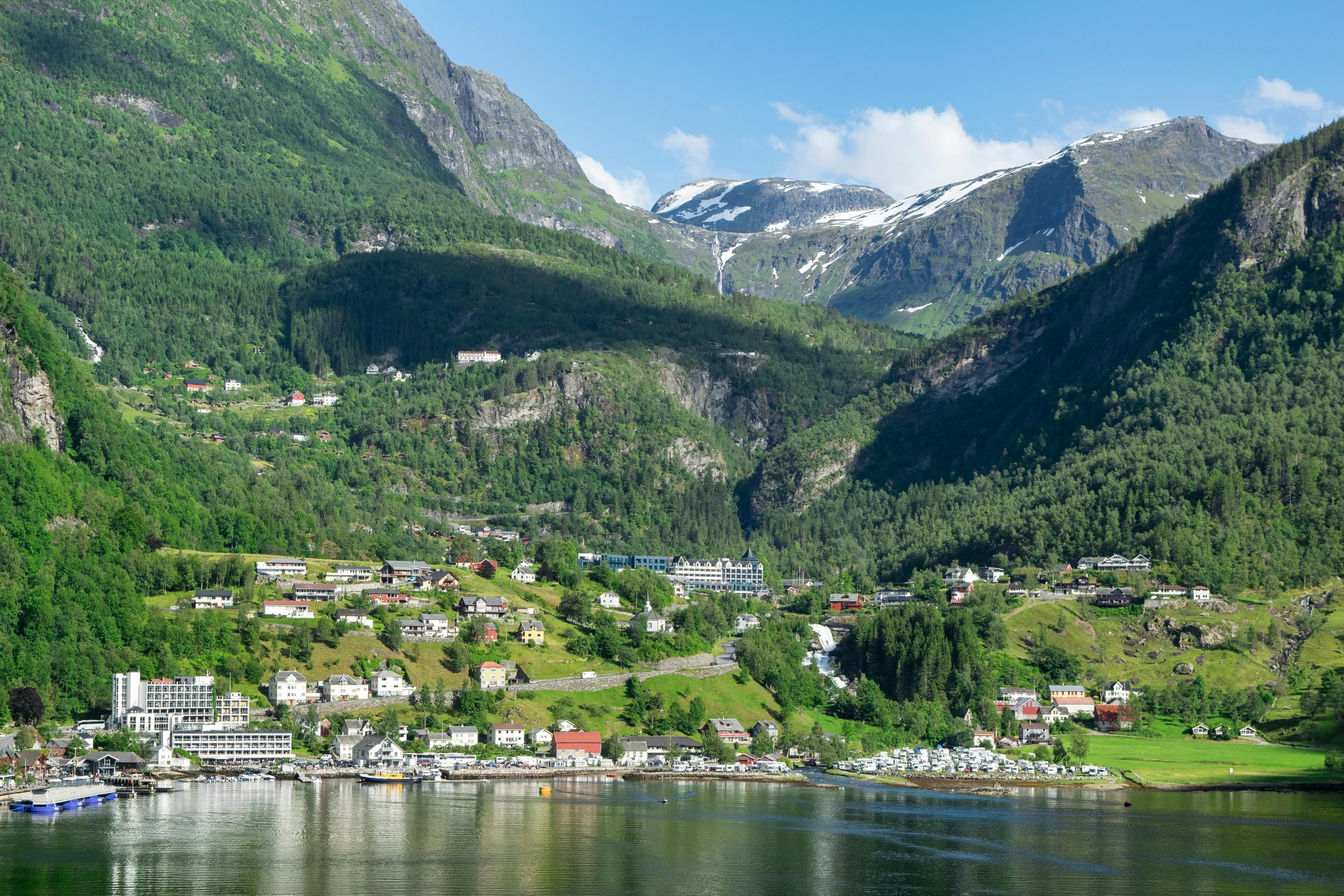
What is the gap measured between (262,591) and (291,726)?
33747 millimetres

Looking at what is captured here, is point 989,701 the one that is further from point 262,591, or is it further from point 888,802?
point 262,591

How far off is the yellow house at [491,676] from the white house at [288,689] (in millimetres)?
19501

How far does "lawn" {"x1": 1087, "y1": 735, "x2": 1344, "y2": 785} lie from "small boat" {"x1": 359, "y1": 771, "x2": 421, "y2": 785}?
73.5 meters

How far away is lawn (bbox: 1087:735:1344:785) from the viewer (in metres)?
167

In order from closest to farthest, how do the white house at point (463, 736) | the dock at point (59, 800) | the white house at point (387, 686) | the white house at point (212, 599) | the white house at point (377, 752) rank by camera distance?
1. the dock at point (59, 800)
2. the white house at point (377, 752)
3. the white house at point (463, 736)
4. the white house at point (387, 686)
5. the white house at point (212, 599)

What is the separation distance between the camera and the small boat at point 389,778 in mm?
155625

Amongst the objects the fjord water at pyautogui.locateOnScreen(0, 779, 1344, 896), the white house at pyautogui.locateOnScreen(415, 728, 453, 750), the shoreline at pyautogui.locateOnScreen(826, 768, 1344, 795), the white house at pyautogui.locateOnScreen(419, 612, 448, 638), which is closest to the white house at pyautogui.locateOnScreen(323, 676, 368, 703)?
the white house at pyautogui.locateOnScreen(415, 728, 453, 750)

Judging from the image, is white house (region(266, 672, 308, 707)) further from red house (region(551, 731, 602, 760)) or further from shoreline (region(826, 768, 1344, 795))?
shoreline (region(826, 768, 1344, 795))

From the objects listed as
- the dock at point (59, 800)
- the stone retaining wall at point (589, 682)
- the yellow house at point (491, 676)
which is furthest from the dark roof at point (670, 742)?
the dock at point (59, 800)

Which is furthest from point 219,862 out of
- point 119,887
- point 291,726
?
point 291,726

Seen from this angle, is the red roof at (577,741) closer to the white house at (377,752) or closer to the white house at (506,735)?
the white house at (506,735)

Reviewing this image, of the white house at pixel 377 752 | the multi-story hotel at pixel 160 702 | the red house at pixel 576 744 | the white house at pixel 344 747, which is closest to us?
the multi-story hotel at pixel 160 702

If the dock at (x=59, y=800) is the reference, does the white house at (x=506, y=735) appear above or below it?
above

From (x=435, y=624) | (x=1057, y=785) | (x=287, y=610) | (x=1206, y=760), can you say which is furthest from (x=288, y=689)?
(x=1206, y=760)
